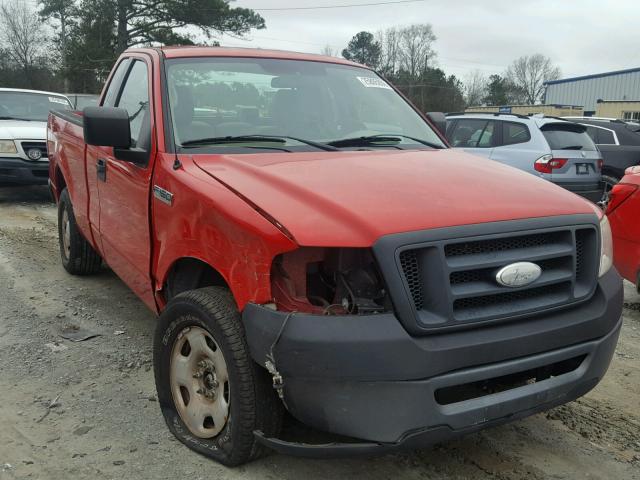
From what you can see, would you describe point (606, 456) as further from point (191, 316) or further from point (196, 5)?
point (196, 5)

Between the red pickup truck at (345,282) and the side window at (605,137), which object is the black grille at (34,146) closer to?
the red pickup truck at (345,282)

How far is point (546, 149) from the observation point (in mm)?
8812

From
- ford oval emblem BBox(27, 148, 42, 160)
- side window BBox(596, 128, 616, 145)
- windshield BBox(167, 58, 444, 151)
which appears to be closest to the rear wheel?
windshield BBox(167, 58, 444, 151)

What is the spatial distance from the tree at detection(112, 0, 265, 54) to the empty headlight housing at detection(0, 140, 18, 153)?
24.4m

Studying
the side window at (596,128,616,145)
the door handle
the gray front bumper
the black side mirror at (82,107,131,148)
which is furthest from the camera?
the side window at (596,128,616,145)

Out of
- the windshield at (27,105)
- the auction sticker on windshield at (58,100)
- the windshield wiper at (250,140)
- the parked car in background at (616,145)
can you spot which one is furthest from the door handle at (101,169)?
the parked car in background at (616,145)

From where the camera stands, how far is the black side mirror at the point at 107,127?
3.27m

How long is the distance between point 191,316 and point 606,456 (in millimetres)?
2118

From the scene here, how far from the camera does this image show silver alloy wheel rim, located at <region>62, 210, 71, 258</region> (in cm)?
560

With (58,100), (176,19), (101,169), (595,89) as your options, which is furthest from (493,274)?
(595,89)

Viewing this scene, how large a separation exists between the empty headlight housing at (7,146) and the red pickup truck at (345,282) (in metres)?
6.81

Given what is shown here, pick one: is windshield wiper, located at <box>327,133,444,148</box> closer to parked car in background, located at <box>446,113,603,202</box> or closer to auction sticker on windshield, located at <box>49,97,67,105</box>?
parked car in background, located at <box>446,113,603,202</box>

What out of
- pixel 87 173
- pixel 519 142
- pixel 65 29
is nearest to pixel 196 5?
pixel 65 29

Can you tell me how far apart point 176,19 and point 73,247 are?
30.1 m
